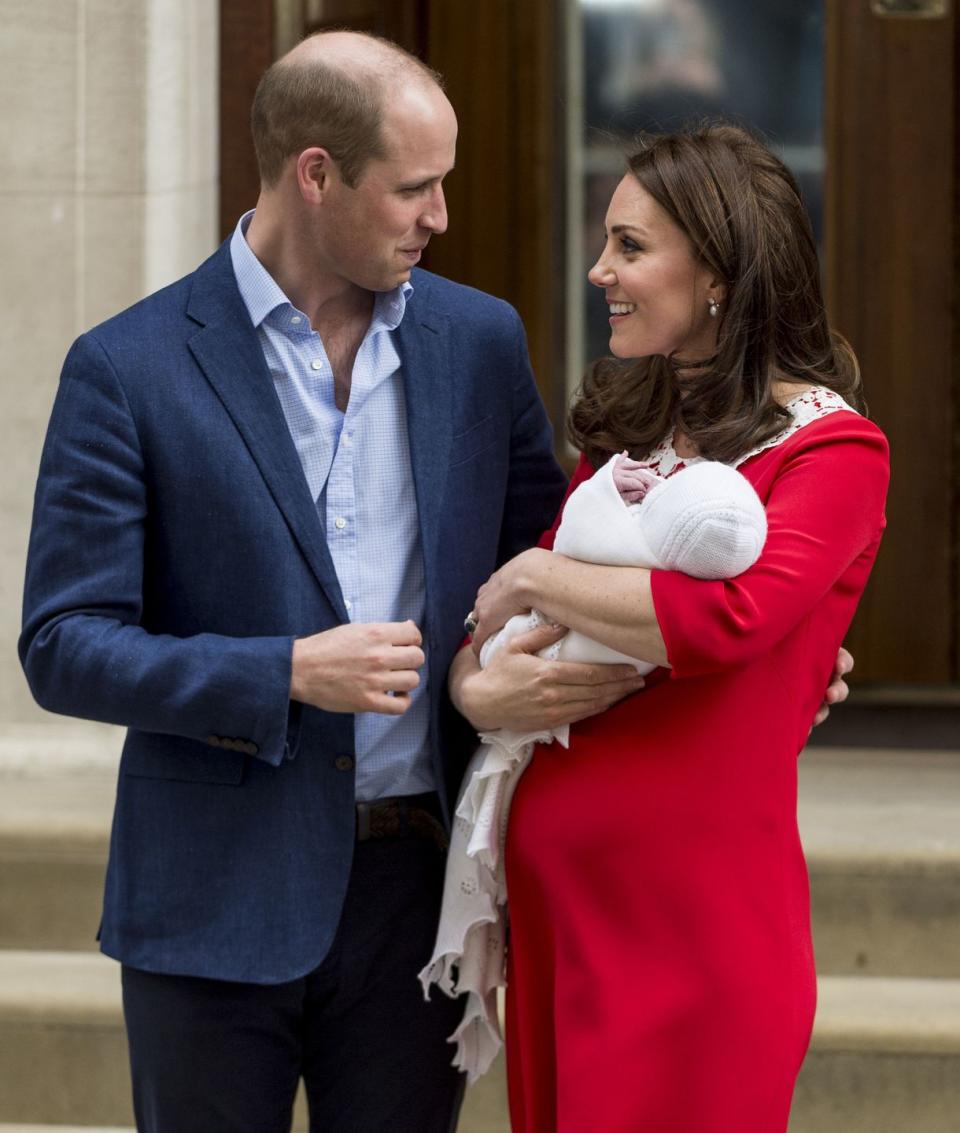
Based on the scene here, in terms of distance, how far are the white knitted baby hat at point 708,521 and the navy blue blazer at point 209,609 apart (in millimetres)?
393

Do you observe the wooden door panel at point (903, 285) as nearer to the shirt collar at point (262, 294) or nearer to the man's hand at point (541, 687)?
the shirt collar at point (262, 294)

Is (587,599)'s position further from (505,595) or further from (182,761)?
(182,761)

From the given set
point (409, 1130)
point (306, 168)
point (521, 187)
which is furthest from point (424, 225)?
point (521, 187)

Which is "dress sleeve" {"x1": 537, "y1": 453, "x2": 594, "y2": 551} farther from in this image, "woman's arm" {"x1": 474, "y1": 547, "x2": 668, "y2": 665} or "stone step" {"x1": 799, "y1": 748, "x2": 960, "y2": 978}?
"stone step" {"x1": 799, "y1": 748, "x2": 960, "y2": 978}

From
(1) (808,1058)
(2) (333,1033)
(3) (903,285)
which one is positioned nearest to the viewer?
(2) (333,1033)

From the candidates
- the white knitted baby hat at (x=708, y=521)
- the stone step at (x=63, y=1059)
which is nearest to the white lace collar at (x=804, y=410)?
the white knitted baby hat at (x=708, y=521)

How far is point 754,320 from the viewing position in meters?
2.12

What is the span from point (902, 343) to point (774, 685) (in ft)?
8.26

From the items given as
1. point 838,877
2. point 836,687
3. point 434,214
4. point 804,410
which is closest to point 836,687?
point 836,687

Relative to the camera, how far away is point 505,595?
6.95ft

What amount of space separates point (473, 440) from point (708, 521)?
1.69ft

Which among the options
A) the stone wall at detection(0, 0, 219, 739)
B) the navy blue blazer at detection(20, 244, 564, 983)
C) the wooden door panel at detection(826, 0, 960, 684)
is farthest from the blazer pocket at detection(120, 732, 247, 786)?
the wooden door panel at detection(826, 0, 960, 684)

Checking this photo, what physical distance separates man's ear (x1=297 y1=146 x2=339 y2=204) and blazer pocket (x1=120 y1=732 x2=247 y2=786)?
70cm

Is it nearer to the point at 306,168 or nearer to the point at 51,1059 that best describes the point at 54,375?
the point at 51,1059
